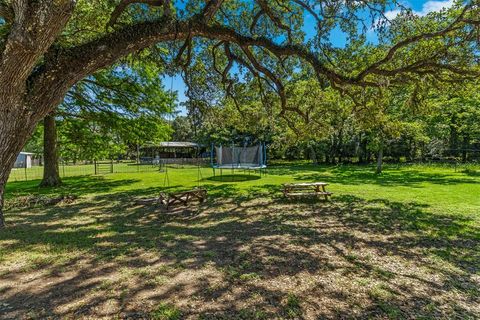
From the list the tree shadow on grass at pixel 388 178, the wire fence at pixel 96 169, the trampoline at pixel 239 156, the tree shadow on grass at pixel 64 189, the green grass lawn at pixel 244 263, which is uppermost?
the trampoline at pixel 239 156

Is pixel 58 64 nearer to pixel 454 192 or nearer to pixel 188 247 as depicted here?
pixel 188 247

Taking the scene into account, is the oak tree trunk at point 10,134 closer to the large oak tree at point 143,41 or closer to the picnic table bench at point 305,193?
the large oak tree at point 143,41

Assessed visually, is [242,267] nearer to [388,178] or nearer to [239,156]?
[388,178]

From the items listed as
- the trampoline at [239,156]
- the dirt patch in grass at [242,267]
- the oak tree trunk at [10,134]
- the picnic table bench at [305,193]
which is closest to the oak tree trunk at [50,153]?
the dirt patch in grass at [242,267]

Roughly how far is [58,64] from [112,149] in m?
13.4

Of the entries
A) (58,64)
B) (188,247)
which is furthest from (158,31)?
(188,247)

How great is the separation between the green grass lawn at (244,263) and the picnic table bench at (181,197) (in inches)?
20.4

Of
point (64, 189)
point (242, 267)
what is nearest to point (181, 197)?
point (242, 267)

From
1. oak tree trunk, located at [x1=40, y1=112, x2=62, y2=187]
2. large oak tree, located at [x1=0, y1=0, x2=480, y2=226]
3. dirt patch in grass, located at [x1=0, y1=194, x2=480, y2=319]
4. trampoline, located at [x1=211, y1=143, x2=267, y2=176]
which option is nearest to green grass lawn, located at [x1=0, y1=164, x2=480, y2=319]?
dirt patch in grass, located at [x1=0, y1=194, x2=480, y2=319]

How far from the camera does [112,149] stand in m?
Result: 15.5

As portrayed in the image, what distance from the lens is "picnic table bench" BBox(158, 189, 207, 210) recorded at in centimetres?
789

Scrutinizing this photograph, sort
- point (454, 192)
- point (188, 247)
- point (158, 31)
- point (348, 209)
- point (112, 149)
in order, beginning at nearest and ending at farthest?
point (158, 31)
point (188, 247)
point (348, 209)
point (454, 192)
point (112, 149)

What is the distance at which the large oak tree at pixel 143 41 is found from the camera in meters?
2.64

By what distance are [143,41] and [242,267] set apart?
340 centimetres
